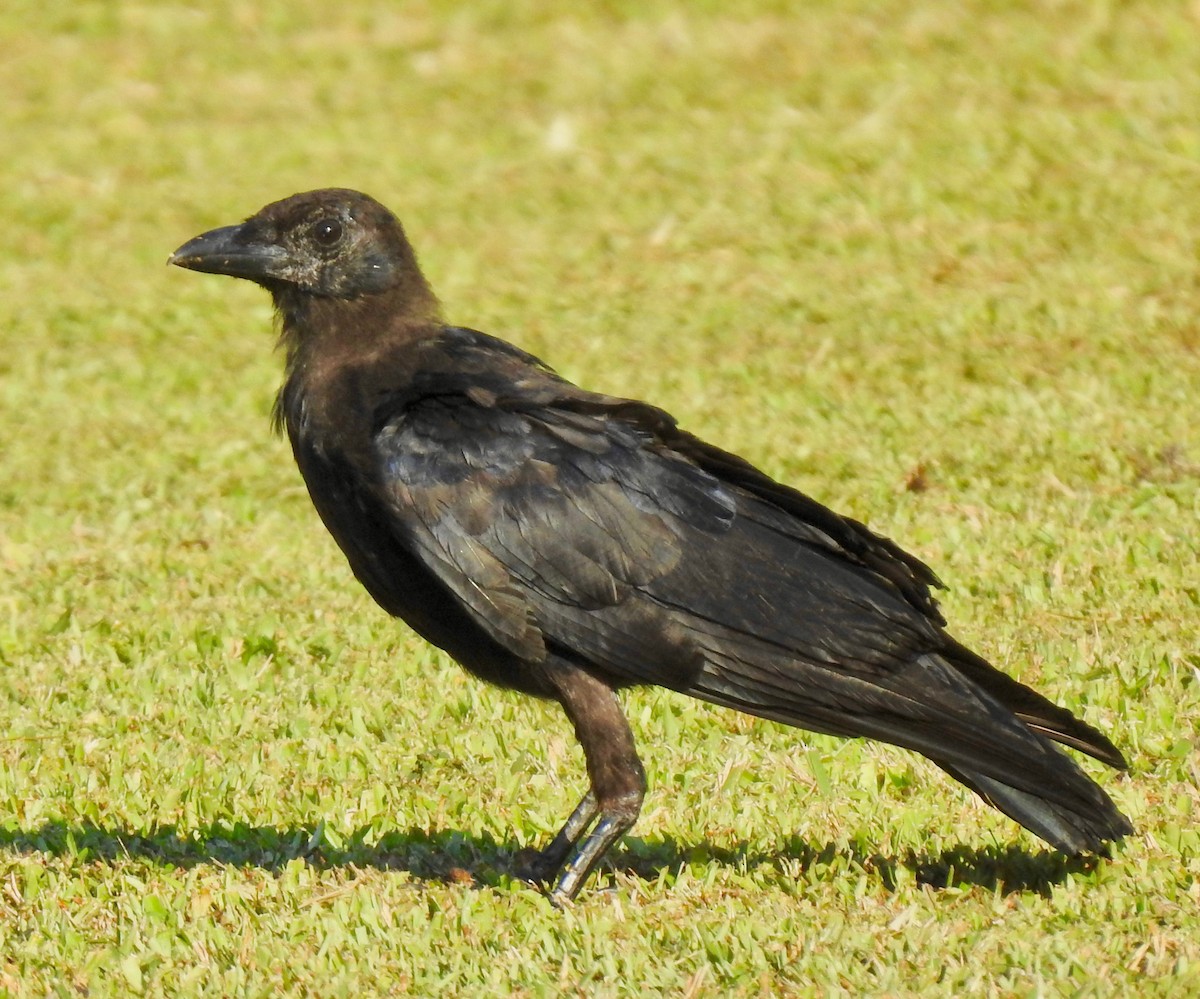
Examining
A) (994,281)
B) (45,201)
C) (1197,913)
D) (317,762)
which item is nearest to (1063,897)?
(1197,913)

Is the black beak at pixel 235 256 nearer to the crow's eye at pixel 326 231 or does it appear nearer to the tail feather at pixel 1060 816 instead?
the crow's eye at pixel 326 231

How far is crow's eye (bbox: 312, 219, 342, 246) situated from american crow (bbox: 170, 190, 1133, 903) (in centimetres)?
54

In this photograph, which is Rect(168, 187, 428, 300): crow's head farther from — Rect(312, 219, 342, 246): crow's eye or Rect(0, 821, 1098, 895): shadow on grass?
Rect(0, 821, 1098, 895): shadow on grass

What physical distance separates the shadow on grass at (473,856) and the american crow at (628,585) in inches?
9.8

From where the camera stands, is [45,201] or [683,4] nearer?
[45,201]

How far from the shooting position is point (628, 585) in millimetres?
4953

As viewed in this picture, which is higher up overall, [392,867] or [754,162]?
[754,162]

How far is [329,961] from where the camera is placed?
15.4 feet

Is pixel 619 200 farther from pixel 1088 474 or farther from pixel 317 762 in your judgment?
pixel 317 762

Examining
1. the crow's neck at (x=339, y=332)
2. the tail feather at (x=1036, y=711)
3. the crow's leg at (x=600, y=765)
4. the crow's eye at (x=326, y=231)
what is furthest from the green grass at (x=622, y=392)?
the crow's eye at (x=326, y=231)

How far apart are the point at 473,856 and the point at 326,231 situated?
1.85 metres

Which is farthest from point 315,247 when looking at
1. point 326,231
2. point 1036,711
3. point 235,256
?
point 1036,711

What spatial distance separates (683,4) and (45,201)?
497cm

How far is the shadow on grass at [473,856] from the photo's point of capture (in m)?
5.16
